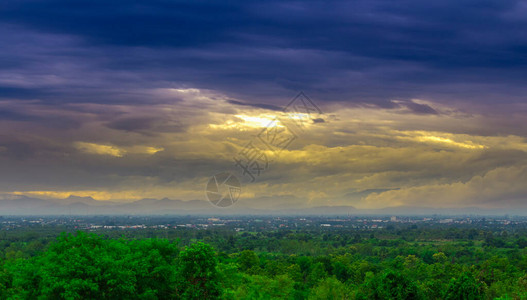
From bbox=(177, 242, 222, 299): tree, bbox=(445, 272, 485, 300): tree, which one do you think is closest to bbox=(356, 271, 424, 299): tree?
bbox=(445, 272, 485, 300): tree

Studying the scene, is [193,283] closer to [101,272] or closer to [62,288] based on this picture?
[101,272]

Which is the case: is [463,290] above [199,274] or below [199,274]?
below

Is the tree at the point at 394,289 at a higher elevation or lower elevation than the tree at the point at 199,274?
lower

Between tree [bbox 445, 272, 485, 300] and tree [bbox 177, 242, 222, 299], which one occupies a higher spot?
tree [bbox 177, 242, 222, 299]

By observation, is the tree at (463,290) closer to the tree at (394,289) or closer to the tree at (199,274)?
the tree at (394,289)

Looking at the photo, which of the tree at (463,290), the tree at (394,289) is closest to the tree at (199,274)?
the tree at (394,289)

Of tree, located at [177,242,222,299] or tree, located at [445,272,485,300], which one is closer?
tree, located at [177,242,222,299]

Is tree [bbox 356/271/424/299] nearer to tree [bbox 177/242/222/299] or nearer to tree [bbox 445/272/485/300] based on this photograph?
tree [bbox 445/272/485/300]

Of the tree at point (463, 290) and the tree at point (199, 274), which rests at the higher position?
the tree at point (199, 274)

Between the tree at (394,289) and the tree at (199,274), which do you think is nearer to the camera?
the tree at (199,274)

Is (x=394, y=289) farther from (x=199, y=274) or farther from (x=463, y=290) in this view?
(x=199, y=274)

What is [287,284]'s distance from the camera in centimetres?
6562

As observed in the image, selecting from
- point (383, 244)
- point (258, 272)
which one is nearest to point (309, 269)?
point (258, 272)

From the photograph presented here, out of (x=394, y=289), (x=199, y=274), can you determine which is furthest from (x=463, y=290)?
(x=199, y=274)
